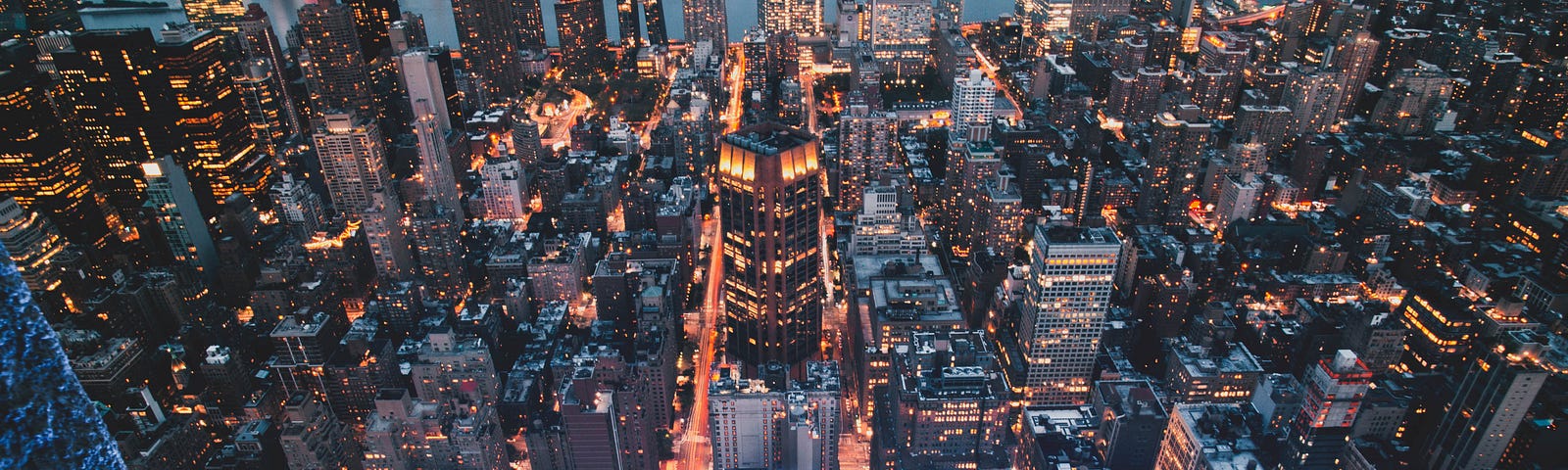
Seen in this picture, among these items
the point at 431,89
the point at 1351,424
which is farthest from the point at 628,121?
the point at 1351,424

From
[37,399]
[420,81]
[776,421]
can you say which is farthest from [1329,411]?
[420,81]

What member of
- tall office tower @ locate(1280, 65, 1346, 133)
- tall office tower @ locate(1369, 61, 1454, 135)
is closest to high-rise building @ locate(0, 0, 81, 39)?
tall office tower @ locate(1280, 65, 1346, 133)

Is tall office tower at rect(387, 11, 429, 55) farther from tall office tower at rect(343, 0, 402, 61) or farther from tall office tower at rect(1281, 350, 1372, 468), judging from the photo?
tall office tower at rect(1281, 350, 1372, 468)

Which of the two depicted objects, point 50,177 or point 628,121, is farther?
point 628,121

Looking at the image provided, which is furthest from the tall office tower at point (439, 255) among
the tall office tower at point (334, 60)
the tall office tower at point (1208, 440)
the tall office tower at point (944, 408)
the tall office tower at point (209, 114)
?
the tall office tower at point (1208, 440)

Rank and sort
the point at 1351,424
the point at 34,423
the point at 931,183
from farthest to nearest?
the point at 931,183 < the point at 1351,424 < the point at 34,423

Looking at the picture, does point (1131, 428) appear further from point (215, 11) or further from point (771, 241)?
point (215, 11)

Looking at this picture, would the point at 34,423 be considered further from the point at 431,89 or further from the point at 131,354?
the point at 431,89
